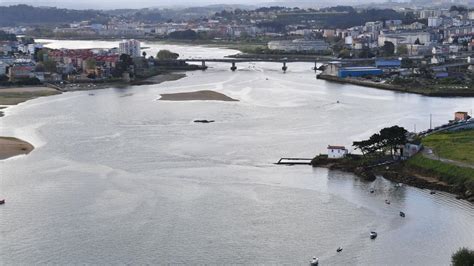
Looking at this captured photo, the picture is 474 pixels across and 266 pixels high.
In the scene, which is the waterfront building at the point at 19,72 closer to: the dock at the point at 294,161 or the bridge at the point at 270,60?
the bridge at the point at 270,60

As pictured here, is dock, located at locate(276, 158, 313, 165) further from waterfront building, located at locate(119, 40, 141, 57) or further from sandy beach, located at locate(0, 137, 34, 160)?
waterfront building, located at locate(119, 40, 141, 57)

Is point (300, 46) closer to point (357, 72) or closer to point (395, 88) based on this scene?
point (357, 72)

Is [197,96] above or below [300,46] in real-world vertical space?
below

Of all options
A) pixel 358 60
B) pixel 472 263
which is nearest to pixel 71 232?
pixel 472 263

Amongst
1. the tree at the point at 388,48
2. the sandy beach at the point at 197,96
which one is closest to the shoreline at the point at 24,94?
the sandy beach at the point at 197,96

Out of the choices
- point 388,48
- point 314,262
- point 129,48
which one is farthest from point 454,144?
point 388,48

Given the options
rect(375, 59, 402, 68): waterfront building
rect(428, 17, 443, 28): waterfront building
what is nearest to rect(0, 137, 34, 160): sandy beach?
rect(375, 59, 402, 68): waterfront building
